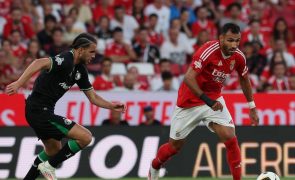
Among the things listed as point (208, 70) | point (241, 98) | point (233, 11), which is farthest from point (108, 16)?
point (208, 70)

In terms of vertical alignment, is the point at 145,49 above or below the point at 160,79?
above

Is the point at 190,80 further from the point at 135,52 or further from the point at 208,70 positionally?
the point at 135,52

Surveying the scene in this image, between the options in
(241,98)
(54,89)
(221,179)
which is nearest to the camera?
(54,89)

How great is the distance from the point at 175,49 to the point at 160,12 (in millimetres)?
1351

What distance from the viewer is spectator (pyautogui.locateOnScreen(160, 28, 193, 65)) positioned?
19.1 metres

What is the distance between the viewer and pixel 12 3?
767 inches

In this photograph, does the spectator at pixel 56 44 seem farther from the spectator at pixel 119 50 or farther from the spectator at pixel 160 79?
the spectator at pixel 160 79

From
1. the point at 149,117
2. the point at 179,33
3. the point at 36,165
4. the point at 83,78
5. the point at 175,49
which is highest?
the point at 83,78

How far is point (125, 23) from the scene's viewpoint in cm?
1991

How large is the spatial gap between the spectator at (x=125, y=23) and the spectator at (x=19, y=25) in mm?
1864

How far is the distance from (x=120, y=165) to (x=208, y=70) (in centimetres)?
327

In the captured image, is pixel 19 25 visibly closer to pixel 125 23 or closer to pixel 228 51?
pixel 125 23

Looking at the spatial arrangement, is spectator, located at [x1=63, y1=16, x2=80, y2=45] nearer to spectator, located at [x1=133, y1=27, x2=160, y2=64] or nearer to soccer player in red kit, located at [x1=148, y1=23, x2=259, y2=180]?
spectator, located at [x1=133, y1=27, x2=160, y2=64]

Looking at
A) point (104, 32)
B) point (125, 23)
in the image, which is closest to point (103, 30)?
point (104, 32)
